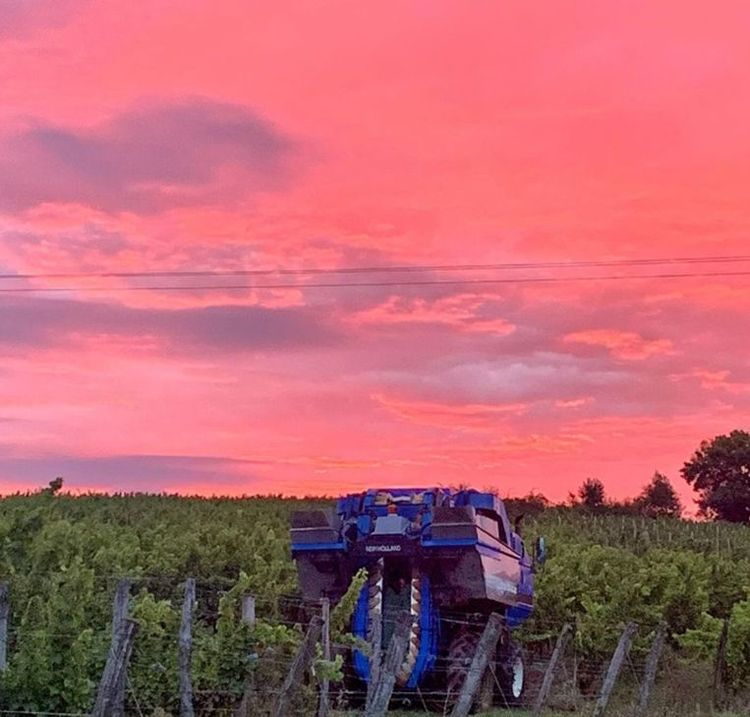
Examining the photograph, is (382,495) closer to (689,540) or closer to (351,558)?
(351,558)

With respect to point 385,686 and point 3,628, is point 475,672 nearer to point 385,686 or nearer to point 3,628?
point 385,686

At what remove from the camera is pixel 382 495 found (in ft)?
66.3

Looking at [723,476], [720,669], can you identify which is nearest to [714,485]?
[723,476]

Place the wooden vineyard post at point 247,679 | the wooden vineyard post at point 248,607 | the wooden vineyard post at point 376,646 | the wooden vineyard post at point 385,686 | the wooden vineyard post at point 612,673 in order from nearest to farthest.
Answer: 1. the wooden vineyard post at point 385,686
2. the wooden vineyard post at point 247,679
3. the wooden vineyard post at point 248,607
4. the wooden vineyard post at point 376,646
5. the wooden vineyard post at point 612,673

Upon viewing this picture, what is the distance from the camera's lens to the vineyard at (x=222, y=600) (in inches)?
602

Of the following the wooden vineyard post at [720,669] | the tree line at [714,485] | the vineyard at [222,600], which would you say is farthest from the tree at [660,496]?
the wooden vineyard post at [720,669]

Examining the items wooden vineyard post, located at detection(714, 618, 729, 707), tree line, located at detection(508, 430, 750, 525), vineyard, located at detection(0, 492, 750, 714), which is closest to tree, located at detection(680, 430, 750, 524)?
tree line, located at detection(508, 430, 750, 525)

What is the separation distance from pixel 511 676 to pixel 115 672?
10.2 meters

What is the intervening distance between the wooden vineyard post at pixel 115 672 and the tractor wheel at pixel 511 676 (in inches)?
384

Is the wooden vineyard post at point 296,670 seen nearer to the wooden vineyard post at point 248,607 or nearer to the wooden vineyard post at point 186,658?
the wooden vineyard post at point 186,658

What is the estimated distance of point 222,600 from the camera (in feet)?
50.5

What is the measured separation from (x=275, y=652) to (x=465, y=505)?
16.6ft

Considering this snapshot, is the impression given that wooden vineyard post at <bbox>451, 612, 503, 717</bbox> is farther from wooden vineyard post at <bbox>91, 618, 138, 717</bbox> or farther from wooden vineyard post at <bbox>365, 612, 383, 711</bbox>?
wooden vineyard post at <bbox>91, 618, 138, 717</bbox>

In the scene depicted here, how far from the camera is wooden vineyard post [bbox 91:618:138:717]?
11.8m
